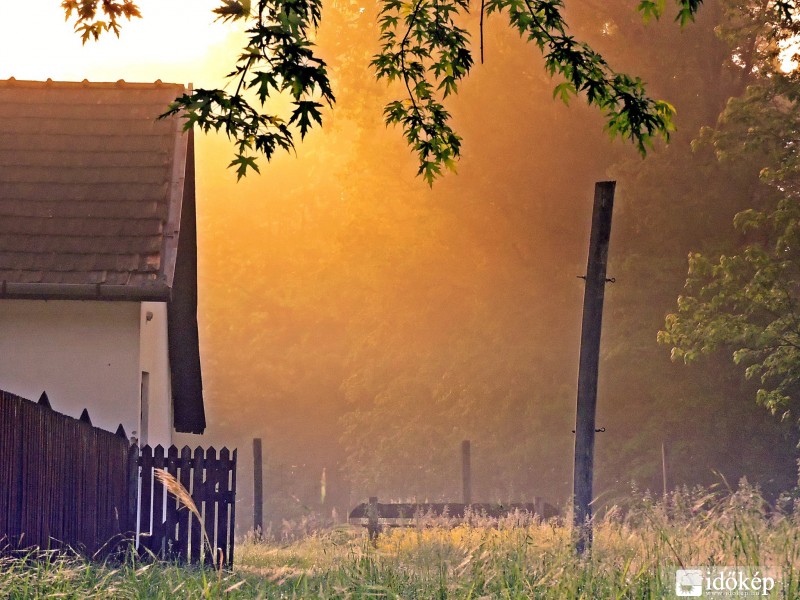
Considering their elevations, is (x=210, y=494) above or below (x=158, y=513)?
above

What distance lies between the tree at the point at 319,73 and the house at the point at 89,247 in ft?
11.6

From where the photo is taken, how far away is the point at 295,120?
751cm

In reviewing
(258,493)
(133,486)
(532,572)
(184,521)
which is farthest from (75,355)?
(258,493)

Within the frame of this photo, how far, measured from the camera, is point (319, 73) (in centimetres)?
743

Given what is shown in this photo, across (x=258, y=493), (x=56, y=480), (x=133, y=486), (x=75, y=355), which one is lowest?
(x=258, y=493)

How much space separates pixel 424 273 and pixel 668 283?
11.9m

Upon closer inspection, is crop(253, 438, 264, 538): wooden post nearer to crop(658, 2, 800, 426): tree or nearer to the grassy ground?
crop(658, 2, 800, 426): tree

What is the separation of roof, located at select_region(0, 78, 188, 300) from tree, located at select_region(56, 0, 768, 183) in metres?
4.20

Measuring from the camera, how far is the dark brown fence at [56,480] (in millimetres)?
8766

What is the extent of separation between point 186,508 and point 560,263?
990 inches

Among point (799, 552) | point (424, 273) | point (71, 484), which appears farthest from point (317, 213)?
point (799, 552)

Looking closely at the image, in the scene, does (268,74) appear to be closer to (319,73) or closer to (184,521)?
(319,73)

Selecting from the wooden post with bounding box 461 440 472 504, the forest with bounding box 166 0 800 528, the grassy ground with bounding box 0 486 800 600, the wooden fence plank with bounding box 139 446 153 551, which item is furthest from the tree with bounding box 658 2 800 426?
the grassy ground with bounding box 0 486 800 600

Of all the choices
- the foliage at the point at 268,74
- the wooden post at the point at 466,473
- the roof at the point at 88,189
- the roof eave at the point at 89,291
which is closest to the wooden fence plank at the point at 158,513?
the roof eave at the point at 89,291
